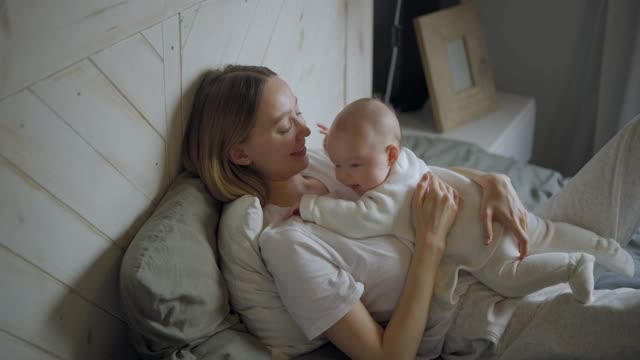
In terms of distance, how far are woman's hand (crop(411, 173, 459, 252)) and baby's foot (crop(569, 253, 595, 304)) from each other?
0.86 ft

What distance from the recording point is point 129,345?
127cm

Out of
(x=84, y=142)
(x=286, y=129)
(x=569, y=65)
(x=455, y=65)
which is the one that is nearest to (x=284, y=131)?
(x=286, y=129)

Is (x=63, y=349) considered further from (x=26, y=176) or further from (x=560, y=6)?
(x=560, y=6)

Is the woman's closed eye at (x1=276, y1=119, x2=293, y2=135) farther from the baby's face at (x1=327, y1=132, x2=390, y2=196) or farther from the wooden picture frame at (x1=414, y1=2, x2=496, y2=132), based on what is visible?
the wooden picture frame at (x1=414, y1=2, x2=496, y2=132)

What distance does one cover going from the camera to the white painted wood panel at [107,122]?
3.33 ft

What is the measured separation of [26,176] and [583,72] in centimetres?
260

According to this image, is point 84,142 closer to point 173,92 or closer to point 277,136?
point 173,92

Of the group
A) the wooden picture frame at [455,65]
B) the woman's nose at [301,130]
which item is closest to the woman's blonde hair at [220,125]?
the woman's nose at [301,130]

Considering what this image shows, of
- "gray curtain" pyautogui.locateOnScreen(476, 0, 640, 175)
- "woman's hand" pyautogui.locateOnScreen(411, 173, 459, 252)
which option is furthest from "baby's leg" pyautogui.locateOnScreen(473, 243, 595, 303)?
"gray curtain" pyautogui.locateOnScreen(476, 0, 640, 175)

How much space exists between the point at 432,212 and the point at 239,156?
0.44 meters

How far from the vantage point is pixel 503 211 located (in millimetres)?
1351

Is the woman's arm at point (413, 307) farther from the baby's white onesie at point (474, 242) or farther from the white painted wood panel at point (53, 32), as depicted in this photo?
the white painted wood panel at point (53, 32)

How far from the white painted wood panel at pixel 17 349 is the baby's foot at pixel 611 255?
46.0 inches

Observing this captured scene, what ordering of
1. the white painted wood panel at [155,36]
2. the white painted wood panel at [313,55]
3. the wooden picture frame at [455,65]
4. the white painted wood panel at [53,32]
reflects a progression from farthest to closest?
the wooden picture frame at [455,65], the white painted wood panel at [313,55], the white painted wood panel at [155,36], the white painted wood panel at [53,32]
